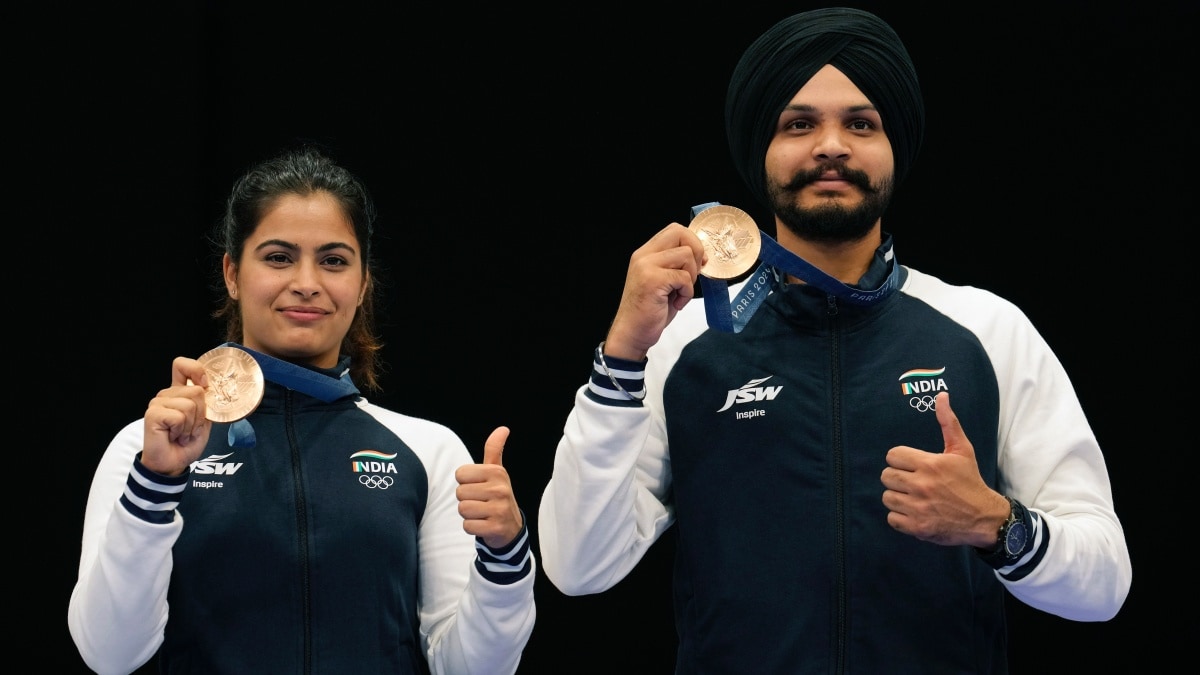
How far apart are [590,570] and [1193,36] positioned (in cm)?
236

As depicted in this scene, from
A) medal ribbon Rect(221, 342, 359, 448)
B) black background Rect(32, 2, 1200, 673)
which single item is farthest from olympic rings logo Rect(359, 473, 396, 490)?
black background Rect(32, 2, 1200, 673)

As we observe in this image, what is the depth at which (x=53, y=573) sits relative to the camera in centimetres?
390

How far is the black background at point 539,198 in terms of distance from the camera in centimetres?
393

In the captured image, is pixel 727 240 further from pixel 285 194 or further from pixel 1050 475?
pixel 285 194

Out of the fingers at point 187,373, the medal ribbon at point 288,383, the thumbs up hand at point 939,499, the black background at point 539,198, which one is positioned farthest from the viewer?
the black background at point 539,198

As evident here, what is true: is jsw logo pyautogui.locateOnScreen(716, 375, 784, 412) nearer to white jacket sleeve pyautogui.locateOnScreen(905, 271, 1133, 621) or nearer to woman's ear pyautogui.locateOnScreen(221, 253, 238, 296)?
white jacket sleeve pyautogui.locateOnScreen(905, 271, 1133, 621)

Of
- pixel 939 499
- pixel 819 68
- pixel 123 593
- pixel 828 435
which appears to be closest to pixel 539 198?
pixel 819 68

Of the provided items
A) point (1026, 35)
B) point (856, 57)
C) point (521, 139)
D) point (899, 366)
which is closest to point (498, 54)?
point (521, 139)

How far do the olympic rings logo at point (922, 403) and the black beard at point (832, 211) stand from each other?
1.09 feet

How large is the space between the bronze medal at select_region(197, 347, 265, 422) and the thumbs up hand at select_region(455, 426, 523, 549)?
1.32 ft

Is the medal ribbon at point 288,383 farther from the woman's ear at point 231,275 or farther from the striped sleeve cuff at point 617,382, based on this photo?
the striped sleeve cuff at point 617,382

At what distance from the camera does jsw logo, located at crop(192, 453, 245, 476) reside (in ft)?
9.20

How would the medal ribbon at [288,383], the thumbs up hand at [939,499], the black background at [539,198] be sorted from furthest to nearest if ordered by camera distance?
1. the black background at [539,198]
2. the medal ribbon at [288,383]
3. the thumbs up hand at [939,499]

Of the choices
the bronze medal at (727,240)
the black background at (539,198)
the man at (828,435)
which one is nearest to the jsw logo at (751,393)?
the man at (828,435)
